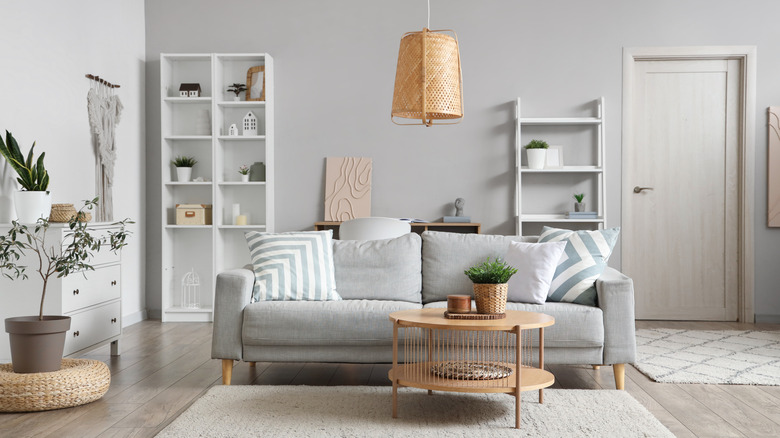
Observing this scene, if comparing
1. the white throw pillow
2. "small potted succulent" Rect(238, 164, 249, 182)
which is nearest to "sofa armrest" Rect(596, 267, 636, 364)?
the white throw pillow

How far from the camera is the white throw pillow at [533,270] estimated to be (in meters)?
3.81

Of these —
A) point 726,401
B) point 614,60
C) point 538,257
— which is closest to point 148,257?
point 538,257

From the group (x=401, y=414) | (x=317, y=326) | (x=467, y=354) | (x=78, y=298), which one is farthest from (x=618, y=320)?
(x=78, y=298)

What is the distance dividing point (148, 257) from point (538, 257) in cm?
371

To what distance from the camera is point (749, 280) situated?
19.6 feet

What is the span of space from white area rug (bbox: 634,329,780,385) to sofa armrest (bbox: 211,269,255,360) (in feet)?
7.08

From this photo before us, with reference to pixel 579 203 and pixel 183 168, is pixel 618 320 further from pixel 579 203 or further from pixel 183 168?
pixel 183 168

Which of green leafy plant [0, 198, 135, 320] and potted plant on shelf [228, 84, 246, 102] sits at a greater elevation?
potted plant on shelf [228, 84, 246, 102]

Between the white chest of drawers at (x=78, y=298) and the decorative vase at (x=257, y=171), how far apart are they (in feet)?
5.63

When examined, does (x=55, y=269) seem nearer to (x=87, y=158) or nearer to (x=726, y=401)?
(x=87, y=158)

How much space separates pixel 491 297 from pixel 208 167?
12.4ft

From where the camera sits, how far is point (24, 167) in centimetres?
406

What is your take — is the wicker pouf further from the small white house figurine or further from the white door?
the white door

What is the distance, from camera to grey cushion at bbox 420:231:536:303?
4.09 metres
